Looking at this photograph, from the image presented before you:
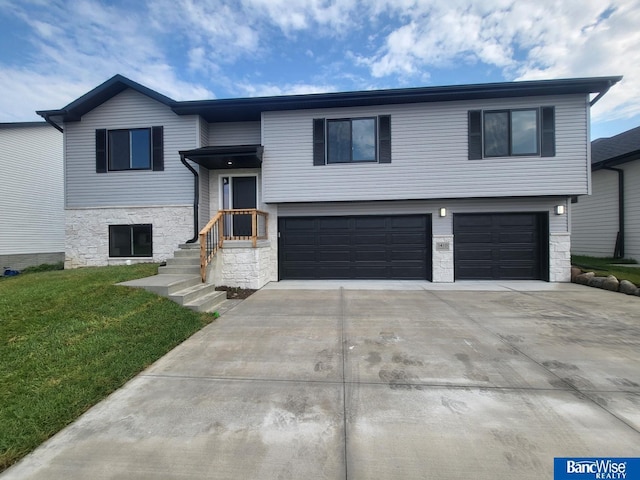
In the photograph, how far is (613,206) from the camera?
474 inches

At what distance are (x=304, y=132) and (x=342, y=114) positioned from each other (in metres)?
1.26

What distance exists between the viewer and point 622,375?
3.18 metres

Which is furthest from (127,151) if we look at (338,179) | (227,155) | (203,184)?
(338,179)

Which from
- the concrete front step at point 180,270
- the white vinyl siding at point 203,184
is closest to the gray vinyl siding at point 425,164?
the white vinyl siding at point 203,184

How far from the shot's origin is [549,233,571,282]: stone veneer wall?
8.88m

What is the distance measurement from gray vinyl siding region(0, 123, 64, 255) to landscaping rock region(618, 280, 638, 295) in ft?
67.6

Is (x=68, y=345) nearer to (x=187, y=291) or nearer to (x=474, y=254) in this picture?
(x=187, y=291)

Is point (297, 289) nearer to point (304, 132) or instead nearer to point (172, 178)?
point (304, 132)

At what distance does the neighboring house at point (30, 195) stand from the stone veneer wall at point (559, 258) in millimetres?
19733

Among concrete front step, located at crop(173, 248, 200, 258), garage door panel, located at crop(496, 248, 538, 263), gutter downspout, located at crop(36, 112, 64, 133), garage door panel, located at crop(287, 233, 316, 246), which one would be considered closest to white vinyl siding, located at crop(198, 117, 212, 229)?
concrete front step, located at crop(173, 248, 200, 258)

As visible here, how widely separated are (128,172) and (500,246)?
12.1 meters

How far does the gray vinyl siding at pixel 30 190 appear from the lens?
1230 centimetres

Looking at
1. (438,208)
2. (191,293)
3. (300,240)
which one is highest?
(438,208)

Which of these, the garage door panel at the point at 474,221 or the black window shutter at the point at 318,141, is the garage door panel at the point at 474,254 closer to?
the garage door panel at the point at 474,221
